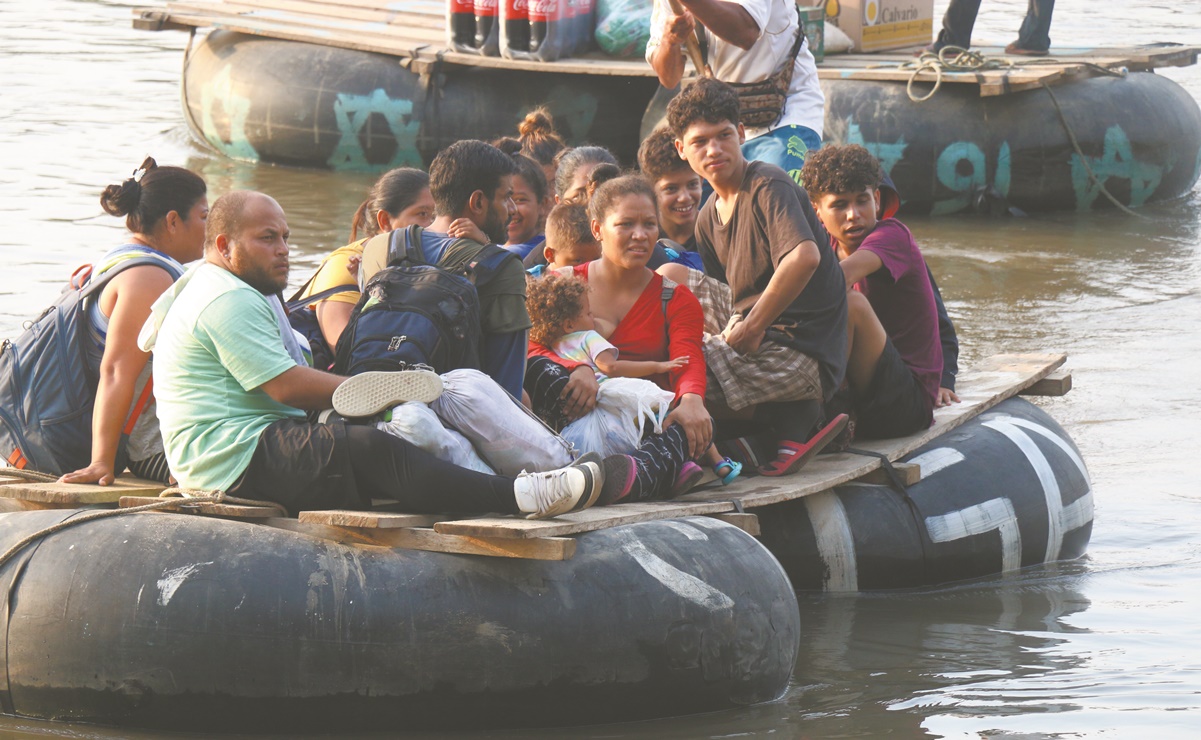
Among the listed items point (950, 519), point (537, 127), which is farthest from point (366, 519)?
point (537, 127)

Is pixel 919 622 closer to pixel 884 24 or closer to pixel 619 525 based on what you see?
pixel 619 525

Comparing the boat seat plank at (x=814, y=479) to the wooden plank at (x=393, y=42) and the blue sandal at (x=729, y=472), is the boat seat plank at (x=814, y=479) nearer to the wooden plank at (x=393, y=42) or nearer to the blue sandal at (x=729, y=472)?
the blue sandal at (x=729, y=472)

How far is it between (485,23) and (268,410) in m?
8.12

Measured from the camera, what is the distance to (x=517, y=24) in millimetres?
11641

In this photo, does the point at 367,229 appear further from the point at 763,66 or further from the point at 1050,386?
the point at 1050,386

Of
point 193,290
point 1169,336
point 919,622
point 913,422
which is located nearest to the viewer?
point 193,290

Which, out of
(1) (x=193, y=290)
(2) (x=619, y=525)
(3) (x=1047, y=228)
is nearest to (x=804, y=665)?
(2) (x=619, y=525)

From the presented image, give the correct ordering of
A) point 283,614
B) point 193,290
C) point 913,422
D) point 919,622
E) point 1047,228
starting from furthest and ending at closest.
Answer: point 1047,228 → point 913,422 → point 919,622 → point 193,290 → point 283,614

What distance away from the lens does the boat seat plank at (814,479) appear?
3934 millimetres

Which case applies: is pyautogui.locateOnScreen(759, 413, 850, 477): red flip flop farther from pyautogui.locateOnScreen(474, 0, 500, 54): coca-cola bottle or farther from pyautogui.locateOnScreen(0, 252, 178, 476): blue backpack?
pyautogui.locateOnScreen(474, 0, 500, 54): coca-cola bottle

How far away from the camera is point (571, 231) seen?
529 cm

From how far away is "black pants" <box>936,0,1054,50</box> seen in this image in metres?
11.8

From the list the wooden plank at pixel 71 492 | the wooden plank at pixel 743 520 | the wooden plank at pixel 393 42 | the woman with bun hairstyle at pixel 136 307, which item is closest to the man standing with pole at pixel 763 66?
the wooden plank at pixel 743 520

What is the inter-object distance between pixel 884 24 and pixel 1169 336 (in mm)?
4319
